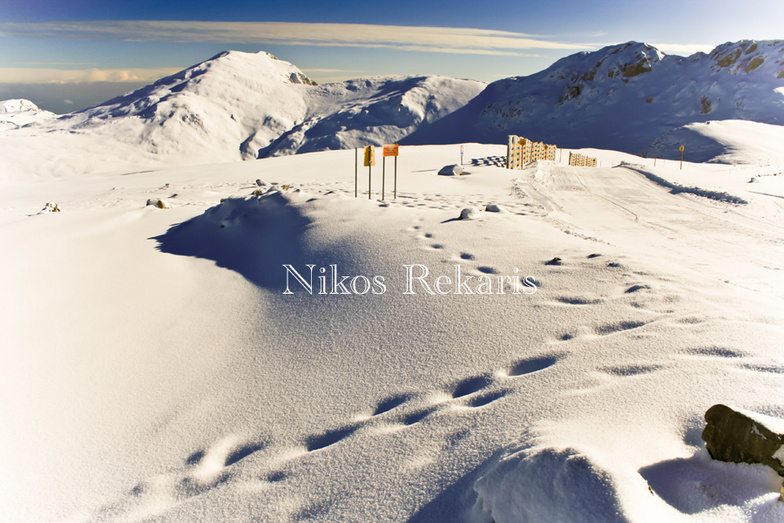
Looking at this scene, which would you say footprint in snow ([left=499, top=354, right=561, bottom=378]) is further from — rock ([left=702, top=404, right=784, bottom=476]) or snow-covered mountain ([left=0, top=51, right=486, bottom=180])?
snow-covered mountain ([left=0, top=51, right=486, bottom=180])

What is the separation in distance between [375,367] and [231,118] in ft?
226

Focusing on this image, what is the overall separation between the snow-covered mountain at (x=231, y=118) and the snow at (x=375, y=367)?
38869 millimetres

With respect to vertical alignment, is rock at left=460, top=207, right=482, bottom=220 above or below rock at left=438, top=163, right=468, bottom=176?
below

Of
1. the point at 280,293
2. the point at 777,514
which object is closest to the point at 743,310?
the point at 777,514

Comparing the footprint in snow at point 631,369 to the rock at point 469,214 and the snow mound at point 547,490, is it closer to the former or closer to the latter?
the snow mound at point 547,490

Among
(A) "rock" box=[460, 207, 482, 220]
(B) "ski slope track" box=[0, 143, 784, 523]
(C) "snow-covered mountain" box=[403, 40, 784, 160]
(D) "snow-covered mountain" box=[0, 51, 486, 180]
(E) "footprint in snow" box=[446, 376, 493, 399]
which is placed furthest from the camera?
(C) "snow-covered mountain" box=[403, 40, 784, 160]

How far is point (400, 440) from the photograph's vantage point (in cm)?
246

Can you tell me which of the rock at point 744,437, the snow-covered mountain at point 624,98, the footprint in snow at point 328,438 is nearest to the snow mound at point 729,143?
the snow-covered mountain at point 624,98

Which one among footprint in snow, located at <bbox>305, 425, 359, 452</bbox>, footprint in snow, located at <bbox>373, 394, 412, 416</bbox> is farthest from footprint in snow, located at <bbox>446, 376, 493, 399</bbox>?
footprint in snow, located at <bbox>305, 425, 359, 452</bbox>

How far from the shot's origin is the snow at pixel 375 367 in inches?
77.4

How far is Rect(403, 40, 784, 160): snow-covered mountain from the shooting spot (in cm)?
4972

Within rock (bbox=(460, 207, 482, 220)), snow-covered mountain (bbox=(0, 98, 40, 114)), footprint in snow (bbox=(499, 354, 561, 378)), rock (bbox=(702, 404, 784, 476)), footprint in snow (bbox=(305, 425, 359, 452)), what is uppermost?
snow-covered mountain (bbox=(0, 98, 40, 114))

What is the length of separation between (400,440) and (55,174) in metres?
43.2

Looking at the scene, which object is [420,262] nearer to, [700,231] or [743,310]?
[743,310]
